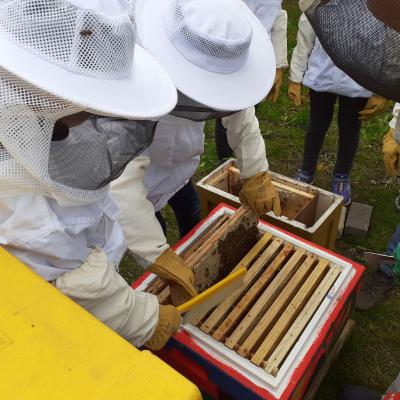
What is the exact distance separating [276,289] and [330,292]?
0.23 meters

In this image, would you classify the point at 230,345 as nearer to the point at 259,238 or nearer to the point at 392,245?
the point at 259,238

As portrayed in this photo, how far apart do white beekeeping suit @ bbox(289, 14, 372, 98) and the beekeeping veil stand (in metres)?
1.90

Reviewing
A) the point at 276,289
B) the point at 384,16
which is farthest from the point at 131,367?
the point at 276,289

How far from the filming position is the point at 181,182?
227 cm

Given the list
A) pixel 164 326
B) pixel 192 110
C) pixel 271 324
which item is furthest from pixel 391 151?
pixel 164 326

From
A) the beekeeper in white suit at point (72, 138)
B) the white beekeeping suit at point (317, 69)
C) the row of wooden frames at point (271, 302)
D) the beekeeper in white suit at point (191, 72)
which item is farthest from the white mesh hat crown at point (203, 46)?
the white beekeeping suit at point (317, 69)

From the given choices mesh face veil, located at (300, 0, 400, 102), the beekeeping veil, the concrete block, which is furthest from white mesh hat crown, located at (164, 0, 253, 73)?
the concrete block

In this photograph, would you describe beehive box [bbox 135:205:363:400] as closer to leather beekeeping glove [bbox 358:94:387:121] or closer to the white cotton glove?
the white cotton glove

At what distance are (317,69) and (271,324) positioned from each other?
179 centimetres

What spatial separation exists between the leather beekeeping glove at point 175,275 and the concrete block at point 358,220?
5.63ft

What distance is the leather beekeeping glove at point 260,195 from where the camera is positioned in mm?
2221

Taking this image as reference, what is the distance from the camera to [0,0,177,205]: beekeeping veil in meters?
0.91

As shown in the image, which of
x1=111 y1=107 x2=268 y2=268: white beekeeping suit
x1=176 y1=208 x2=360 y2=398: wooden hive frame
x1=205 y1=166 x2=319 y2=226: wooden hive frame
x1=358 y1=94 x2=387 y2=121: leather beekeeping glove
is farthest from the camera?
x1=358 y1=94 x2=387 y2=121: leather beekeeping glove

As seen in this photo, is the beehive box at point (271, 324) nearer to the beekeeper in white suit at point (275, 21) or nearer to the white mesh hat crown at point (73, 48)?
the white mesh hat crown at point (73, 48)
